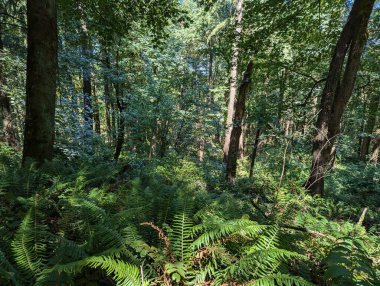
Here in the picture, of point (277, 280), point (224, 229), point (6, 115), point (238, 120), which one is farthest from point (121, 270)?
point (6, 115)

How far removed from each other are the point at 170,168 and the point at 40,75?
23.2 ft

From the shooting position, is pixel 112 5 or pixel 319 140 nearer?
pixel 112 5

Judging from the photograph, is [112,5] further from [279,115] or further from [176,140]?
[176,140]

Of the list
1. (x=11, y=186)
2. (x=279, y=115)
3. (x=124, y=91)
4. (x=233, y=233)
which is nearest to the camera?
(x=233, y=233)

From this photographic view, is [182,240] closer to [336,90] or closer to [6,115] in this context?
[336,90]

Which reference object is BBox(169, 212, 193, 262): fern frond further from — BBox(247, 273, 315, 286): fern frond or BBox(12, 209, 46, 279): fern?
BBox(12, 209, 46, 279): fern

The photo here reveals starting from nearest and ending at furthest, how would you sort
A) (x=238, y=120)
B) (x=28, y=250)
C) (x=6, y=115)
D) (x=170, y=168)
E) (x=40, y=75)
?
1. (x=28, y=250)
2. (x=40, y=75)
3. (x=238, y=120)
4. (x=6, y=115)
5. (x=170, y=168)

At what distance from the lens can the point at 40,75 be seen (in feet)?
12.2

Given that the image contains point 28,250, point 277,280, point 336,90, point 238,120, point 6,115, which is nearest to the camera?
point 277,280

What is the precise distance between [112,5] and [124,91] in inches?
195

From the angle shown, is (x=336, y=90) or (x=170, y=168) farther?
(x=170, y=168)

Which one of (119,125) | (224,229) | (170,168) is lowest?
(170,168)

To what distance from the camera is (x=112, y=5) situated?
5441 millimetres

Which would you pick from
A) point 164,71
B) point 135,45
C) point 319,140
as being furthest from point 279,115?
point 135,45
